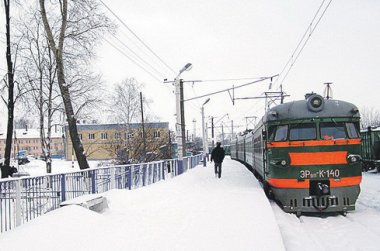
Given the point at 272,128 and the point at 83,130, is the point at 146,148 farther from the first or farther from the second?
the point at 83,130

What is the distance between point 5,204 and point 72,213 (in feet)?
3.47

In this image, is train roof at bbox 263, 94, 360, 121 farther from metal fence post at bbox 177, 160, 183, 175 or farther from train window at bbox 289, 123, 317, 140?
metal fence post at bbox 177, 160, 183, 175

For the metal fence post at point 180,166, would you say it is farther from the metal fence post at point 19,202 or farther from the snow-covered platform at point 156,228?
the metal fence post at point 19,202

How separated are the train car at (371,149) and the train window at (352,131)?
50.8 ft

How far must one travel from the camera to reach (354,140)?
31.6 feet

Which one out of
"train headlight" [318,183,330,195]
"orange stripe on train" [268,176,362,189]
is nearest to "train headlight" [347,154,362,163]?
"orange stripe on train" [268,176,362,189]

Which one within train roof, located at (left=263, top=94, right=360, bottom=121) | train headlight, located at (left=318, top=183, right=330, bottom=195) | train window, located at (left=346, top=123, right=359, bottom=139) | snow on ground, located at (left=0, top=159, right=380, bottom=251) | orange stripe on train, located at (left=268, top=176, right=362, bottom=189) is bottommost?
snow on ground, located at (left=0, top=159, right=380, bottom=251)

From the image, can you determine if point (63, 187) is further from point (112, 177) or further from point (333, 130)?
point (333, 130)

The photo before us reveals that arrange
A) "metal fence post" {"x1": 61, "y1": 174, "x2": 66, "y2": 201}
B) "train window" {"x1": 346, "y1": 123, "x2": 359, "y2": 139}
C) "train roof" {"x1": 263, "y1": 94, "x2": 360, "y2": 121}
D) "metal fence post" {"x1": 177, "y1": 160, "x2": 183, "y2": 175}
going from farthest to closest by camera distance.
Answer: "metal fence post" {"x1": 177, "y1": 160, "x2": 183, "y2": 175}
"train roof" {"x1": 263, "y1": 94, "x2": 360, "y2": 121}
"train window" {"x1": 346, "y1": 123, "x2": 359, "y2": 139}
"metal fence post" {"x1": 61, "y1": 174, "x2": 66, "y2": 201}

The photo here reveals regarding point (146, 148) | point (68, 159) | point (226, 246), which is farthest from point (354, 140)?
point (68, 159)

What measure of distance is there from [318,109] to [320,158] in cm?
123

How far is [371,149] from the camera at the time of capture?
25438 millimetres

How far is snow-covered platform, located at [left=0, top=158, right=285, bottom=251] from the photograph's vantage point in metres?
5.55

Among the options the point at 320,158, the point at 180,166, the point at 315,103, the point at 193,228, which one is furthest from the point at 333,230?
the point at 180,166
